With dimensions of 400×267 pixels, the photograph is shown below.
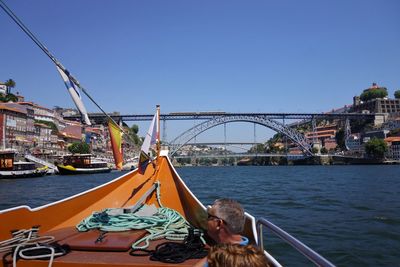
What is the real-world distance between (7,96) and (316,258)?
2365 inches

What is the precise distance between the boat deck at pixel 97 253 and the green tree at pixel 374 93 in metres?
83.6

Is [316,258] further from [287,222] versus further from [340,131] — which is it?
[340,131]

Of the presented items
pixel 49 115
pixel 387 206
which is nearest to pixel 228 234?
pixel 387 206

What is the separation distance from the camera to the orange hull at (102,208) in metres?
2.19

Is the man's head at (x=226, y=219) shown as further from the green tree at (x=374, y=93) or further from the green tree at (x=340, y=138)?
the green tree at (x=374, y=93)

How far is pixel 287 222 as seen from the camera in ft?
19.6

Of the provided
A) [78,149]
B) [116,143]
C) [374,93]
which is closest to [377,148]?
[374,93]

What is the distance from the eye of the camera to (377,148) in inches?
2062

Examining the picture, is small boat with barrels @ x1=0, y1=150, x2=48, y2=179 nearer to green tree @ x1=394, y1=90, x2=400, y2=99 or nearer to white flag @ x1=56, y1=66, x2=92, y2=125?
white flag @ x1=56, y1=66, x2=92, y2=125

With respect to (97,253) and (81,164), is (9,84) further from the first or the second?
(97,253)

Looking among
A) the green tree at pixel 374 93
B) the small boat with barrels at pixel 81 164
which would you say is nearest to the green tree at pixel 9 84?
the small boat with barrels at pixel 81 164

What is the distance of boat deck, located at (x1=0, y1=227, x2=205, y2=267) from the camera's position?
6.97 ft

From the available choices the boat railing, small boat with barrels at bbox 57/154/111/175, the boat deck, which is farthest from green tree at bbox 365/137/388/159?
the boat railing

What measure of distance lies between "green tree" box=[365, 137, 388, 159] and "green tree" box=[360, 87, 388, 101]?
27.6m
